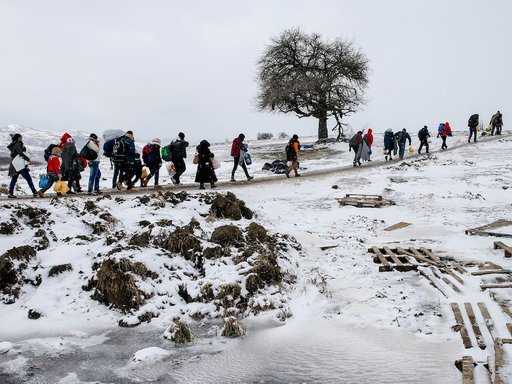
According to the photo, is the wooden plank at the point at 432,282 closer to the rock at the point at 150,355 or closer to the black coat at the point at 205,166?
the rock at the point at 150,355

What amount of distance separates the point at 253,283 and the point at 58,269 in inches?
128

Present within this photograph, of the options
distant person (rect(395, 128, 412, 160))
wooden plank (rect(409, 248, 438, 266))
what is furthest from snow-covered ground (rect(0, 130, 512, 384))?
distant person (rect(395, 128, 412, 160))

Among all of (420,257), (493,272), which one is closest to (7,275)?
(420,257)

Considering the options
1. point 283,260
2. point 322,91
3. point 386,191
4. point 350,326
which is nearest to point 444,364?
point 350,326

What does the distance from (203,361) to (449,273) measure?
15.0 feet

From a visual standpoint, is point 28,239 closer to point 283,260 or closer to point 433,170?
point 283,260

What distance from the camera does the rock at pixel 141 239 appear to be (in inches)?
324

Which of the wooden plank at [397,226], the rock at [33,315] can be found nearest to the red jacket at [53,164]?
the rock at [33,315]

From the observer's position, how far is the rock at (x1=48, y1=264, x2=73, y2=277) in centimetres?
743

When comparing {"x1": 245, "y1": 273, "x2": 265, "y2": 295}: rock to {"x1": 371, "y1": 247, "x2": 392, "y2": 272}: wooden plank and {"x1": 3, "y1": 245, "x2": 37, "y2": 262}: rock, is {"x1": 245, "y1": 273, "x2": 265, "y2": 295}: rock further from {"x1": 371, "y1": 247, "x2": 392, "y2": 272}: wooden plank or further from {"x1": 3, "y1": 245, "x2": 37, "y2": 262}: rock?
{"x1": 3, "y1": 245, "x2": 37, "y2": 262}: rock

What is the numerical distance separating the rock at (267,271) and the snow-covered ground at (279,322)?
27 cm

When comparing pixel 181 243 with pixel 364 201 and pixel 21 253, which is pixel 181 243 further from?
pixel 364 201

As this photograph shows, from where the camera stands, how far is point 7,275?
23.5 ft

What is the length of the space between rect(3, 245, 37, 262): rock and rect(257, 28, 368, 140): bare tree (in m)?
26.6
